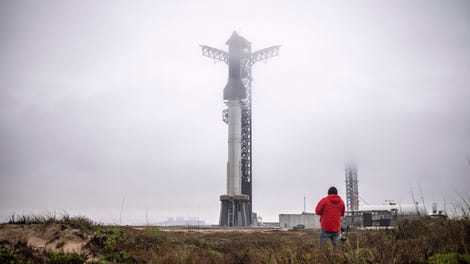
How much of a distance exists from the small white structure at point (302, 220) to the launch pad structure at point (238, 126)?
5.16 m

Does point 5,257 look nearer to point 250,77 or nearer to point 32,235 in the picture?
point 32,235

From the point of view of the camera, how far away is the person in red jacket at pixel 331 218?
9.80m

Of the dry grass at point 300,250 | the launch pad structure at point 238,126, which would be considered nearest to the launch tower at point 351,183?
the launch pad structure at point 238,126

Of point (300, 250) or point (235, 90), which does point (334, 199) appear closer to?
point (300, 250)

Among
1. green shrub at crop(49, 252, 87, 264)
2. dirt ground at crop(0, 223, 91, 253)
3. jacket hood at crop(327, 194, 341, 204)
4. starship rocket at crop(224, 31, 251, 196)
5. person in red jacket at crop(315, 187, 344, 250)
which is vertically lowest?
green shrub at crop(49, 252, 87, 264)

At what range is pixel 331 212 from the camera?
Result: 391 inches

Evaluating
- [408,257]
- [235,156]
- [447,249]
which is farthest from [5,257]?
[235,156]

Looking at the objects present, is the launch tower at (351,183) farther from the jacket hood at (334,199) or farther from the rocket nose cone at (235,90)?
the jacket hood at (334,199)

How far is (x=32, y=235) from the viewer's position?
11.1 m

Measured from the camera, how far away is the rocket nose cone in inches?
2104

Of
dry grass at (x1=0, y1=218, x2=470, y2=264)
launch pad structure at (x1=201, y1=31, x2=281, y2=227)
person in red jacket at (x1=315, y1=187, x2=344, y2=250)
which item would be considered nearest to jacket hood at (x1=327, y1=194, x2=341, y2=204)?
person in red jacket at (x1=315, y1=187, x2=344, y2=250)

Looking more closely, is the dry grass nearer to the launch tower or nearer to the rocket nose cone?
the rocket nose cone

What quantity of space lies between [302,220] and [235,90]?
2044 centimetres

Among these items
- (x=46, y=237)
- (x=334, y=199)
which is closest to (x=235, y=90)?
(x=46, y=237)
